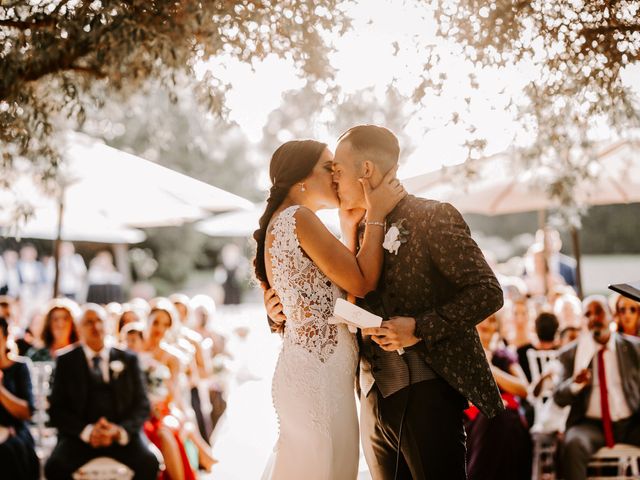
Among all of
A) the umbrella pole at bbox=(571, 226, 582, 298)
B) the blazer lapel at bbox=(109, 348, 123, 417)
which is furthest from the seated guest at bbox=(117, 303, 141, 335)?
the umbrella pole at bbox=(571, 226, 582, 298)

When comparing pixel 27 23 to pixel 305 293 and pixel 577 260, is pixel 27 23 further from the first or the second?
pixel 577 260

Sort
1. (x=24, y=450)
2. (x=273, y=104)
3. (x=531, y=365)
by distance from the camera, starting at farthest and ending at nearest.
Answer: (x=531, y=365), (x=24, y=450), (x=273, y=104)

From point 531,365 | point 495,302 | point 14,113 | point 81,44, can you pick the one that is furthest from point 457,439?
point 531,365

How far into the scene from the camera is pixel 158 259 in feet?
106

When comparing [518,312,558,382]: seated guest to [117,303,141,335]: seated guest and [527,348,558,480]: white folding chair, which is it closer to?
[527,348,558,480]: white folding chair

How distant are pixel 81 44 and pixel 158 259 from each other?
95.4 ft

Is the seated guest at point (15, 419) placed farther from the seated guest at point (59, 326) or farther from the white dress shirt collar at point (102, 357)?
the seated guest at point (59, 326)

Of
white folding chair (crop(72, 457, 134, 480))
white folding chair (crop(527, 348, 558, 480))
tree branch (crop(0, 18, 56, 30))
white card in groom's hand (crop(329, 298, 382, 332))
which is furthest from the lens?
white folding chair (crop(527, 348, 558, 480))

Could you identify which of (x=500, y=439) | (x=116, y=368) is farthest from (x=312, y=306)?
(x=500, y=439)

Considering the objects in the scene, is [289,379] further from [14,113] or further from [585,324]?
[585,324]

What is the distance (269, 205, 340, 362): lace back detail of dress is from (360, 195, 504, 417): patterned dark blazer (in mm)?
310

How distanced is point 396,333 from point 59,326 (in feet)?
13.5

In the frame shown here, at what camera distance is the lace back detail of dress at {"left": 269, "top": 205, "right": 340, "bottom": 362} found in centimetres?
359

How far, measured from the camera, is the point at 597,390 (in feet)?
18.8
